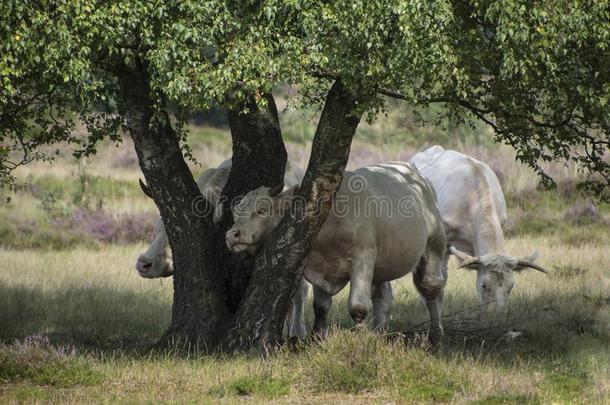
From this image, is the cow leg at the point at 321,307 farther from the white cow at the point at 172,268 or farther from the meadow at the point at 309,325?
the white cow at the point at 172,268

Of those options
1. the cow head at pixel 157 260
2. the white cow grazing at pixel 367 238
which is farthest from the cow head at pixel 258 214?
the cow head at pixel 157 260

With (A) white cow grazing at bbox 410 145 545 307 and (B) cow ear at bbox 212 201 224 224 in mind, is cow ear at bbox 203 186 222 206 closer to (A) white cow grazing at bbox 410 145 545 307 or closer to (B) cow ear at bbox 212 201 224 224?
(B) cow ear at bbox 212 201 224 224

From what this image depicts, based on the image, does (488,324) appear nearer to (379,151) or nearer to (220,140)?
(379,151)

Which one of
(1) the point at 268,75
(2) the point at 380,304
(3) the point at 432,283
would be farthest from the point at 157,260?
(1) the point at 268,75

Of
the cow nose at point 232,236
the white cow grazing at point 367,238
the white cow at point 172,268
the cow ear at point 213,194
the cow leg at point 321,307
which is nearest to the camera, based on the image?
the cow nose at point 232,236

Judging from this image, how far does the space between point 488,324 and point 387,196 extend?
223 cm

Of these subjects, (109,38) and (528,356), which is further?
(528,356)

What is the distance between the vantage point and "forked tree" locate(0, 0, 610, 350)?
402 inches

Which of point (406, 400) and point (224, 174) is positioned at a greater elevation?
point (224, 174)

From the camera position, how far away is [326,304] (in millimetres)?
13281

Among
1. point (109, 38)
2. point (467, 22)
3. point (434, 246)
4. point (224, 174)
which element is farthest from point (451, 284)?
point (109, 38)

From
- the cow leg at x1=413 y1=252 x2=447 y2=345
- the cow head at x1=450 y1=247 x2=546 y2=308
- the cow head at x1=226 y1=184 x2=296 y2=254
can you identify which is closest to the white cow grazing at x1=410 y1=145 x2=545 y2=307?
the cow head at x1=450 y1=247 x2=546 y2=308

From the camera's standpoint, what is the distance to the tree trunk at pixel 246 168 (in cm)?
1323

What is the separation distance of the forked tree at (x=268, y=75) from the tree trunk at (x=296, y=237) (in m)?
0.02
